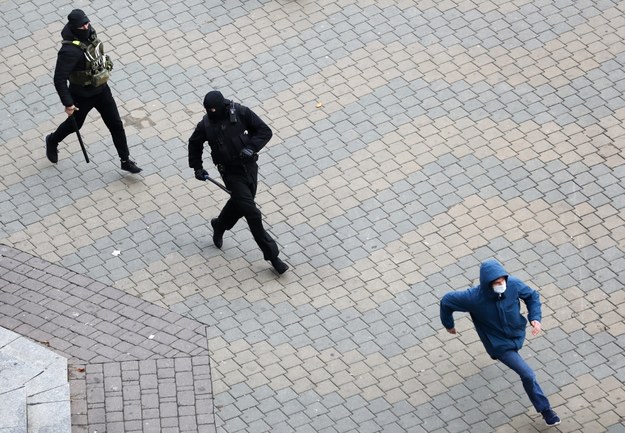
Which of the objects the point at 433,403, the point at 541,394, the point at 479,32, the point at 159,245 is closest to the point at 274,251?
the point at 159,245

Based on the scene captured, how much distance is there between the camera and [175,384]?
36.9 ft

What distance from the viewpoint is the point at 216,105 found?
11398 millimetres

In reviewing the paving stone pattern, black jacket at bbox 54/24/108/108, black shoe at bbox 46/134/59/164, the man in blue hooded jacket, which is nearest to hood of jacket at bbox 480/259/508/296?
the man in blue hooded jacket

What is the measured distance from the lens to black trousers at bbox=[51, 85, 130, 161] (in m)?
12.8

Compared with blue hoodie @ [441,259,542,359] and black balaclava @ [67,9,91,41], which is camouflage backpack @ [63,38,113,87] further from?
blue hoodie @ [441,259,542,359]

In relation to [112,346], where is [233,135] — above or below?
above

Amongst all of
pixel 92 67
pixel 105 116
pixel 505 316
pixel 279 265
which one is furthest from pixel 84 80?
pixel 505 316

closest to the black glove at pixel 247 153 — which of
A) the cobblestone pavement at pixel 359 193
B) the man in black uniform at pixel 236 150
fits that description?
the man in black uniform at pixel 236 150

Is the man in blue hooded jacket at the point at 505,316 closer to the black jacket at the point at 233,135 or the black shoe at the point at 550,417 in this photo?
the black shoe at the point at 550,417

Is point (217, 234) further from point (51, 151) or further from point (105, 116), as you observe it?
point (51, 151)

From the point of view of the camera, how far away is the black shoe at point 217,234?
1242cm

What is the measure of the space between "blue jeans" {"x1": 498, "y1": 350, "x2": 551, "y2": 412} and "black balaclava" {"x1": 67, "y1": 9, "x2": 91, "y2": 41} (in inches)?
197

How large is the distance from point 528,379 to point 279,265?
2789 millimetres

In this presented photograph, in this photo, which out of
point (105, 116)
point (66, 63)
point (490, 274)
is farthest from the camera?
point (105, 116)
